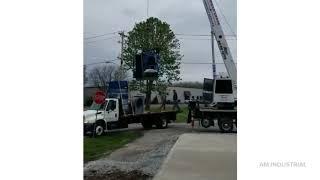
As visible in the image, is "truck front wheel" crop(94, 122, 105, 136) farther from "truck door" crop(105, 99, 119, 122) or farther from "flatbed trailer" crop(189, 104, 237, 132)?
"flatbed trailer" crop(189, 104, 237, 132)

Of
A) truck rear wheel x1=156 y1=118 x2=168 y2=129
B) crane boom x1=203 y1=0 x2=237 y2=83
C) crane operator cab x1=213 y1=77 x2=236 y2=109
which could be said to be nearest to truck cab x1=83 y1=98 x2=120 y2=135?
truck rear wheel x1=156 y1=118 x2=168 y2=129

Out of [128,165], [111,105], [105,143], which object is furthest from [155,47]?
[128,165]

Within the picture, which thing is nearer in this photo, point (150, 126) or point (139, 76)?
point (139, 76)

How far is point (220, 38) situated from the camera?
1806 cm

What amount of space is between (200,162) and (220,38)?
343 inches

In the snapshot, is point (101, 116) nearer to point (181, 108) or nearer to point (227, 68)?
point (181, 108)

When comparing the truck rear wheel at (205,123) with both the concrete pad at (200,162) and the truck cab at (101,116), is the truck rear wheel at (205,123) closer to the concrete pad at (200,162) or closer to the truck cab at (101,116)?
the truck cab at (101,116)
